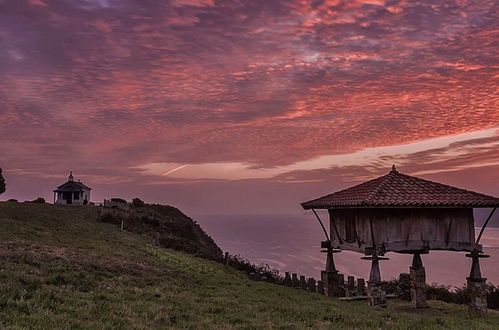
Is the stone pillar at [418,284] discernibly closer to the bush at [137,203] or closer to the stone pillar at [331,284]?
the stone pillar at [331,284]

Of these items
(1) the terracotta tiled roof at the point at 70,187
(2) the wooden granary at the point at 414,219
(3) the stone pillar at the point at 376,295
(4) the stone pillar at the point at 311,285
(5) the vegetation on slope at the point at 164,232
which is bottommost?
Result: (4) the stone pillar at the point at 311,285

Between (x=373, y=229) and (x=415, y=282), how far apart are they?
500 centimetres

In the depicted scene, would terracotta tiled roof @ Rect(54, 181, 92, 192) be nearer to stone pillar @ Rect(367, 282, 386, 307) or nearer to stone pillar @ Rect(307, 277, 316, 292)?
stone pillar @ Rect(307, 277, 316, 292)

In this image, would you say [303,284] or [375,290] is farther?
[303,284]

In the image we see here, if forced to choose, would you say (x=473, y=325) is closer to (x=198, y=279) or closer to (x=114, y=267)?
(x=198, y=279)

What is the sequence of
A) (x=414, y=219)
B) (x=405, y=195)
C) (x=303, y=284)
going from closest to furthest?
(x=405, y=195) < (x=414, y=219) < (x=303, y=284)

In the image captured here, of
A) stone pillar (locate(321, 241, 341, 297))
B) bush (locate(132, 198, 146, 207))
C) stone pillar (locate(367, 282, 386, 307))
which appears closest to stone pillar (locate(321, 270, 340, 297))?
stone pillar (locate(321, 241, 341, 297))

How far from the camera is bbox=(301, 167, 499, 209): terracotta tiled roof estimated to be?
18.7 meters

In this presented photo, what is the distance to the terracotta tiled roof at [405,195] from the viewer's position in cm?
1870

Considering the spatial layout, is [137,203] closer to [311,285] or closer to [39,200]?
[39,200]

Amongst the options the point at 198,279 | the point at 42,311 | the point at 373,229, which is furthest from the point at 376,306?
the point at 42,311

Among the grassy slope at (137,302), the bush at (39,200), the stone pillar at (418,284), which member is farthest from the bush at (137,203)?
the stone pillar at (418,284)

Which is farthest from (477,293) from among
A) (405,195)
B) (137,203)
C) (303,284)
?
(137,203)

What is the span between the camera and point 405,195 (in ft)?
63.7
